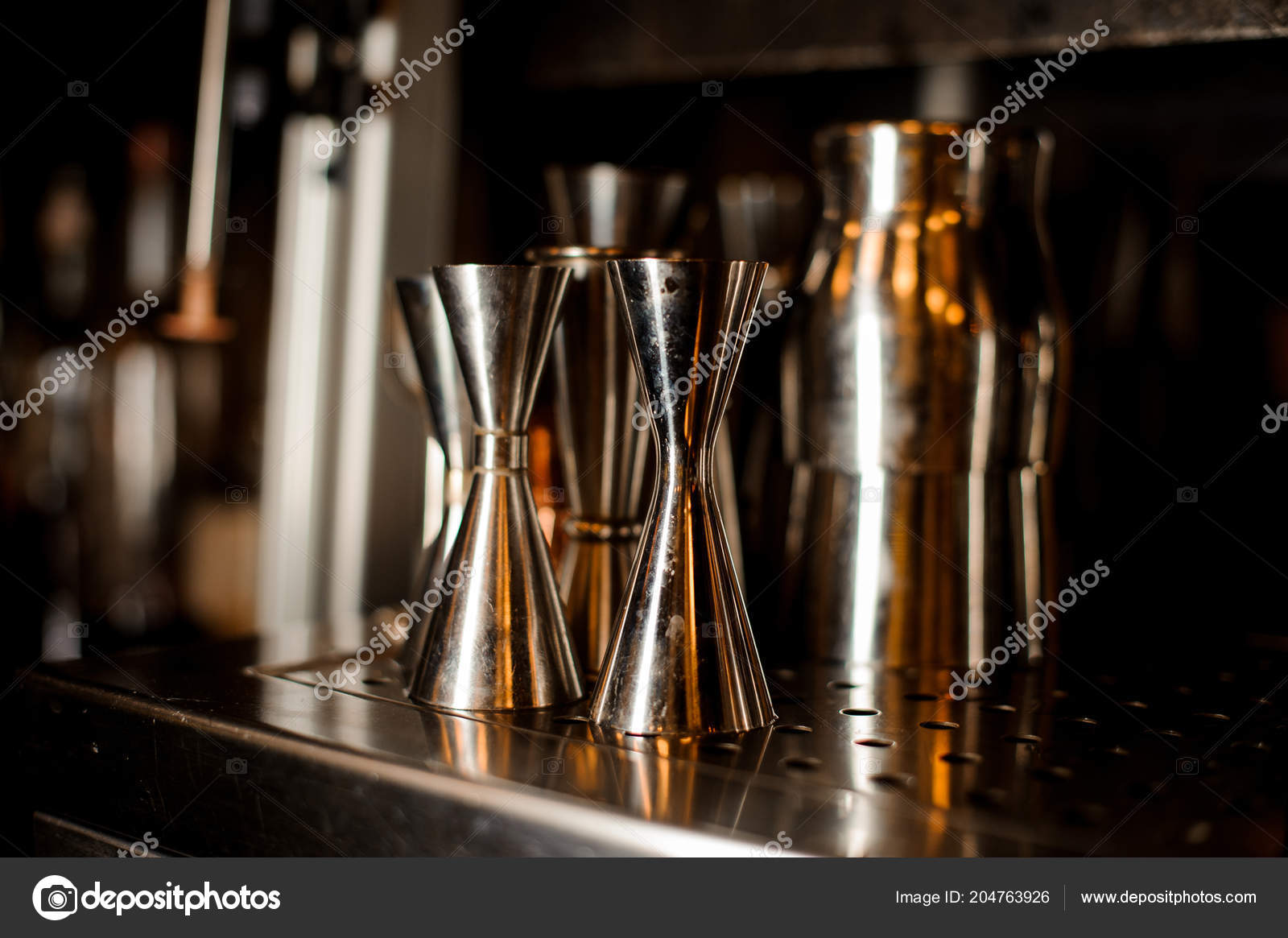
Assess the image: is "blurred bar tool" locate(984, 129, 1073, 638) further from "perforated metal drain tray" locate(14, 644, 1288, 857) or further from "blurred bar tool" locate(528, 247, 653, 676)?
"blurred bar tool" locate(528, 247, 653, 676)

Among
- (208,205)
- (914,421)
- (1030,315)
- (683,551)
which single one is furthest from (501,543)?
(208,205)

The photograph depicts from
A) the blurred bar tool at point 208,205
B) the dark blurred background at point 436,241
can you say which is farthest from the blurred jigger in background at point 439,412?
the blurred bar tool at point 208,205

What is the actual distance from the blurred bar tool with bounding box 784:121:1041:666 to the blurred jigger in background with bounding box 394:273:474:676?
0.23 meters

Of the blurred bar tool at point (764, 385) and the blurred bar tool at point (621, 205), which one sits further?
the blurred bar tool at point (764, 385)

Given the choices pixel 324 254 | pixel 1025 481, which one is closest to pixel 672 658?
pixel 1025 481

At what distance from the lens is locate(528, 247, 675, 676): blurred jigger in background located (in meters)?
0.72

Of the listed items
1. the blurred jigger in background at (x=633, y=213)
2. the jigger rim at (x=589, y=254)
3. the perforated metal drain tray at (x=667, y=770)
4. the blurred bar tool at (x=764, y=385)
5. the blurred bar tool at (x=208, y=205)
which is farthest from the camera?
the blurred bar tool at (x=208, y=205)

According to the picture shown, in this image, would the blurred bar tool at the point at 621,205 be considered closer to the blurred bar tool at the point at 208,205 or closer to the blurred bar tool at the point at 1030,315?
the blurred bar tool at the point at 1030,315

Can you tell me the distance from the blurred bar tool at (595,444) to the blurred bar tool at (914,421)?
0.13 metres

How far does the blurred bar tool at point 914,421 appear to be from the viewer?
30.2 inches

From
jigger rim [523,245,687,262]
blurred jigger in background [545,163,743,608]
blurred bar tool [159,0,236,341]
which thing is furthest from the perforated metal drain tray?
blurred bar tool [159,0,236,341]

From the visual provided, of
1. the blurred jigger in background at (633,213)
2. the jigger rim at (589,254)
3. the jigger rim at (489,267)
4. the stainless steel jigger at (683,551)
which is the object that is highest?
the blurred jigger in background at (633,213)
